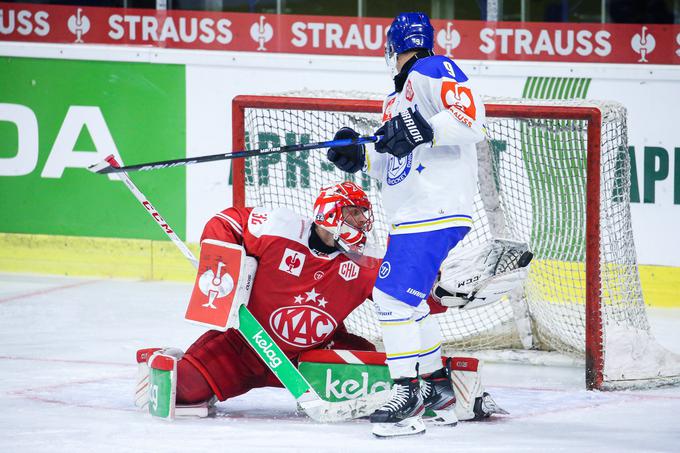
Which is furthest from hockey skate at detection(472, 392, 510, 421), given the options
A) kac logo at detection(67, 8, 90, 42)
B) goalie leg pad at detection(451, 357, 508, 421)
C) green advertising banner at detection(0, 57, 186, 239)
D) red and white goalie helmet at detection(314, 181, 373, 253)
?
kac logo at detection(67, 8, 90, 42)

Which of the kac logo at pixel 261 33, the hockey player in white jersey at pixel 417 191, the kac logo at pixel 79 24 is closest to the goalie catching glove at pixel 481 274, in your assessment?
the hockey player in white jersey at pixel 417 191

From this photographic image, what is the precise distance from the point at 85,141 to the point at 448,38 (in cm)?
196

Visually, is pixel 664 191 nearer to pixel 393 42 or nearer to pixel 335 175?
pixel 335 175

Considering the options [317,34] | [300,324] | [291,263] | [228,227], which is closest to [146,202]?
[228,227]

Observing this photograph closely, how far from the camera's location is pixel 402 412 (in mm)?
3459

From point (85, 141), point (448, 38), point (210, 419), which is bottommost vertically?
point (210, 419)

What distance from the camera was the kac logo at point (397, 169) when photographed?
11.6ft

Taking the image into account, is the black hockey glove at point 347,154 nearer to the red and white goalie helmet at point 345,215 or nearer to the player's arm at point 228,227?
the red and white goalie helmet at point 345,215

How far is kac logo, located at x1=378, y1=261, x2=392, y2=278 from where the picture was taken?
3475mm

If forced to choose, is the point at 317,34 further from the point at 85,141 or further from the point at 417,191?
the point at 417,191

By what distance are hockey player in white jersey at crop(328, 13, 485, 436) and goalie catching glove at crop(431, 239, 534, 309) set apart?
0.45ft

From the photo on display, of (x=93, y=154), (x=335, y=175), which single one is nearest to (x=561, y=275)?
(x=335, y=175)

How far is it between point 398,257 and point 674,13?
3.20 m

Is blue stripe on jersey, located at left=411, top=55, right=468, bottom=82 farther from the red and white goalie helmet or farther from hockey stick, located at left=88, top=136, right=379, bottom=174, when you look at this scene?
the red and white goalie helmet
